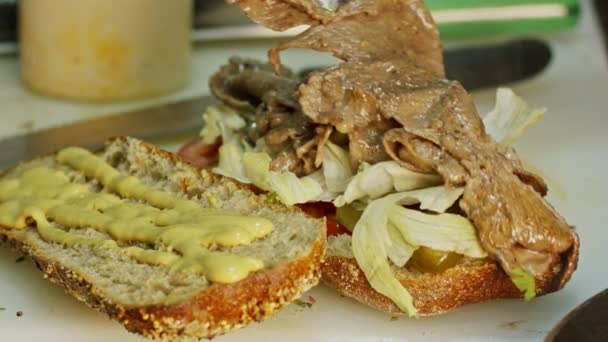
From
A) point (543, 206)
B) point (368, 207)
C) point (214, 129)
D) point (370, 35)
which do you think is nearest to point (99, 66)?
point (214, 129)

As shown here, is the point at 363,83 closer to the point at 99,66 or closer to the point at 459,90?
the point at 459,90

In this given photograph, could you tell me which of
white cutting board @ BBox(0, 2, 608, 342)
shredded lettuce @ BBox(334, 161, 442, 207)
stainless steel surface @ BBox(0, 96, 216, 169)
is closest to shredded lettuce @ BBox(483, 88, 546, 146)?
white cutting board @ BBox(0, 2, 608, 342)

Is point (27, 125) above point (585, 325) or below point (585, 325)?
below

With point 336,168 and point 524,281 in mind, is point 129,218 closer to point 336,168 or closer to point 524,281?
point 336,168

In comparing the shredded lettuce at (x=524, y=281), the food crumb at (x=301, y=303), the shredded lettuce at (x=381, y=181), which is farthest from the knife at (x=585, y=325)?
the food crumb at (x=301, y=303)

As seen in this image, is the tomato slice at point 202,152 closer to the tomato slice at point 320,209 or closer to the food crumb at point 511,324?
the tomato slice at point 320,209

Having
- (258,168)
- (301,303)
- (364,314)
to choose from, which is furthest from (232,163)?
(364,314)
